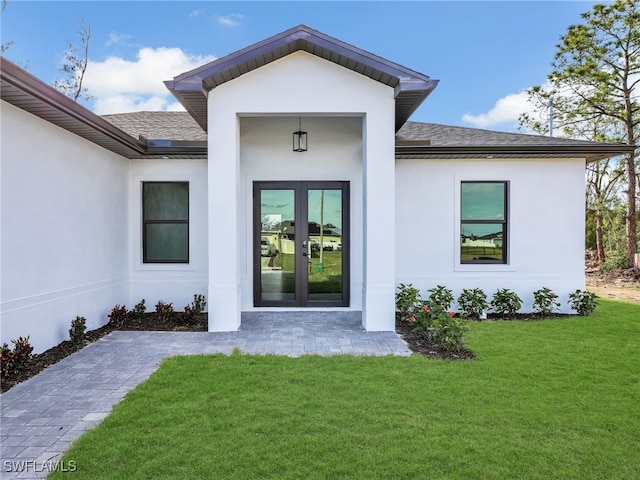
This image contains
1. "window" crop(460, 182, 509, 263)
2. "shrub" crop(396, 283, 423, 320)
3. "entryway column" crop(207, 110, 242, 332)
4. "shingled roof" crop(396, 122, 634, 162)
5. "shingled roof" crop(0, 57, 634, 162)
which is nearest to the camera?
"shingled roof" crop(0, 57, 634, 162)

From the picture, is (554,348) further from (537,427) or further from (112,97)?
(112,97)

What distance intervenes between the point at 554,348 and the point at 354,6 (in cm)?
1229

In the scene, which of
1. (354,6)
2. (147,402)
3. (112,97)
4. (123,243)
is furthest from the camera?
(112,97)

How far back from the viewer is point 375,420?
3381 millimetres

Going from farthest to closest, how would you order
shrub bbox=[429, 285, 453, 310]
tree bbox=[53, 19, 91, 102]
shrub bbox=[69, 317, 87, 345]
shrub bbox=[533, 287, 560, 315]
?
tree bbox=[53, 19, 91, 102]
shrub bbox=[533, 287, 560, 315]
shrub bbox=[429, 285, 453, 310]
shrub bbox=[69, 317, 87, 345]

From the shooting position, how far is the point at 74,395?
3.96 m

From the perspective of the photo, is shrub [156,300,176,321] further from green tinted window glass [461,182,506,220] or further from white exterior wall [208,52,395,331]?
green tinted window glass [461,182,506,220]

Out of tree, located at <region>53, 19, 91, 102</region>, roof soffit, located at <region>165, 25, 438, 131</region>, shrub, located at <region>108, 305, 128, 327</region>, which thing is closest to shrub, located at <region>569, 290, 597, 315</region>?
roof soffit, located at <region>165, 25, 438, 131</region>

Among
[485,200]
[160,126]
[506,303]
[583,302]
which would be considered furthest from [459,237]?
[160,126]

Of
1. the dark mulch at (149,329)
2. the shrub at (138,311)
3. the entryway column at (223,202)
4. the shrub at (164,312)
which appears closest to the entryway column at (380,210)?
the dark mulch at (149,329)

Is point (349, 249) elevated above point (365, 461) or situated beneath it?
elevated above

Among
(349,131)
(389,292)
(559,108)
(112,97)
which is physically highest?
(112,97)

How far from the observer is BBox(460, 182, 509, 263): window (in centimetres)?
808

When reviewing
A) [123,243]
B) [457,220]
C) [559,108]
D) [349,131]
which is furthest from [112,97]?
[559,108]
